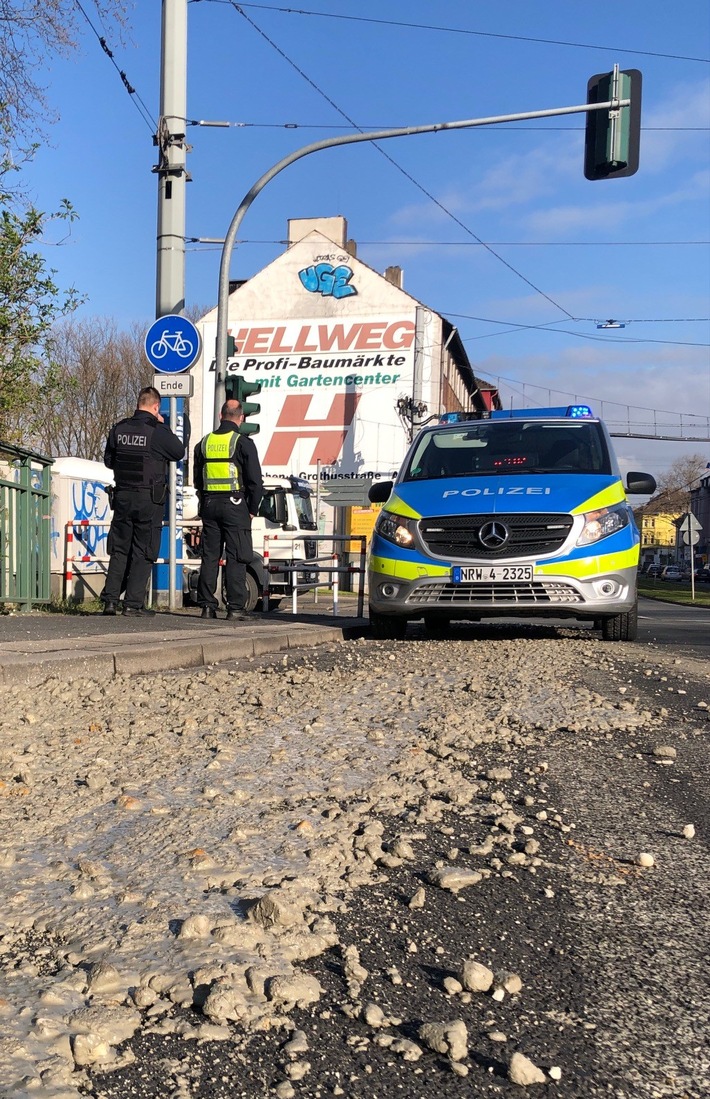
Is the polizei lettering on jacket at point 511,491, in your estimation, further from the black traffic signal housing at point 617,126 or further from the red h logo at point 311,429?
the red h logo at point 311,429

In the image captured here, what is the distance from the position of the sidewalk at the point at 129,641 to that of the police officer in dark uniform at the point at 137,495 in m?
0.31

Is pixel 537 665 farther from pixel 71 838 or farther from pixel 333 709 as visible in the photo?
pixel 71 838

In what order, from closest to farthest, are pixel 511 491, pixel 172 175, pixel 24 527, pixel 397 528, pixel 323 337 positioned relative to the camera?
pixel 511 491, pixel 397 528, pixel 24 527, pixel 172 175, pixel 323 337

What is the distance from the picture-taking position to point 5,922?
87.2 inches

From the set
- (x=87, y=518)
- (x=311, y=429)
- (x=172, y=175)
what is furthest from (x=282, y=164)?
(x=311, y=429)

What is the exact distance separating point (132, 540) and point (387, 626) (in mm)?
2617

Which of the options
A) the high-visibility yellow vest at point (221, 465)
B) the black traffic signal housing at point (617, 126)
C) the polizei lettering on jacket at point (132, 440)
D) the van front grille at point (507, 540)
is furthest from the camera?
the black traffic signal housing at point (617, 126)

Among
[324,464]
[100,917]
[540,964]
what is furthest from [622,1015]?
[324,464]

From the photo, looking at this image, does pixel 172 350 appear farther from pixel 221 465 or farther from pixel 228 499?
pixel 228 499

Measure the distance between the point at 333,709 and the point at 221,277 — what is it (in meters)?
9.56

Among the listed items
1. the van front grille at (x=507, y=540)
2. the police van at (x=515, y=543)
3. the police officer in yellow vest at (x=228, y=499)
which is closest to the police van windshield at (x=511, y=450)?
the police van at (x=515, y=543)

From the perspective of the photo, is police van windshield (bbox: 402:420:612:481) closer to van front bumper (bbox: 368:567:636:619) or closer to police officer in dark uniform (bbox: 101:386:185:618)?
van front bumper (bbox: 368:567:636:619)

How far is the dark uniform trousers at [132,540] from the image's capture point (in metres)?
9.78

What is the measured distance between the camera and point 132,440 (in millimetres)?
9711
